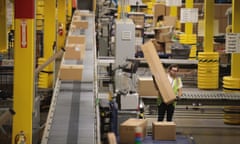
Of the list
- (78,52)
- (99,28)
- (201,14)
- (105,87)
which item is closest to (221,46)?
(201,14)

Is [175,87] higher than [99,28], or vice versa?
[99,28]

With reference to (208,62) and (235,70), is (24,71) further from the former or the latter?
(208,62)

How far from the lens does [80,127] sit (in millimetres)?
8172

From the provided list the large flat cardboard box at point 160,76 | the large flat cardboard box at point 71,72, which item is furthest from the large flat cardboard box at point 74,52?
the large flat cardboard box at point 160,76

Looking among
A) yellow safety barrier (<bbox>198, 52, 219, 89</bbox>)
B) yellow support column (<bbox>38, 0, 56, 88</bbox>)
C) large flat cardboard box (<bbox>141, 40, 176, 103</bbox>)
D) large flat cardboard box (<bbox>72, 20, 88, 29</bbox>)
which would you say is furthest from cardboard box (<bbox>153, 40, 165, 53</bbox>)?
large flat cardboard box (<bbox>141, 40, 176, 103</bbox>)

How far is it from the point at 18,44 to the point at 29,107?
0.91 metres

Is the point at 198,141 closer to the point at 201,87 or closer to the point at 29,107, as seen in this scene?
the point at 201,87

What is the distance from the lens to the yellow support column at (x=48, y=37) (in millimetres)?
14727

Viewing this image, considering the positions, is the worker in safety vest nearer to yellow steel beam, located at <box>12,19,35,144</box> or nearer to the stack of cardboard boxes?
the stack of cardboard boxes

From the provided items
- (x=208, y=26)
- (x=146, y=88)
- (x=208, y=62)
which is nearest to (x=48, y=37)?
(x=146, y=88)

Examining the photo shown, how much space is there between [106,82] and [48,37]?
2.09 m

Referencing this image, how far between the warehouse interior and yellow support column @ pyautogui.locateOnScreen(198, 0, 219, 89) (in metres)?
0.03

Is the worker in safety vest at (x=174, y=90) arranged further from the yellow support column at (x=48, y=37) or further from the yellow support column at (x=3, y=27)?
the yellow support column at (x=3, y=27)

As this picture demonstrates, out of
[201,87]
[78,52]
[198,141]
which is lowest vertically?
[198,141]
